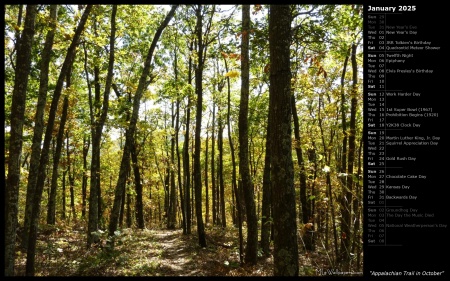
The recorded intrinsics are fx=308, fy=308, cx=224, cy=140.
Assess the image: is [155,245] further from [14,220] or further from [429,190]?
[429,190]

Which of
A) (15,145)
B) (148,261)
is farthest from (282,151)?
(148,261)

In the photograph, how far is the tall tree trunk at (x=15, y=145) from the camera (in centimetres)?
773

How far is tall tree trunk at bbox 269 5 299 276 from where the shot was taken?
6.14 m

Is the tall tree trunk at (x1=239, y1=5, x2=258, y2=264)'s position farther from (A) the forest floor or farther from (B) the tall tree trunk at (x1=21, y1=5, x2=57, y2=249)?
(B) the tall tree trunk at (x1=21, y1=5, x2=57, y2=249)

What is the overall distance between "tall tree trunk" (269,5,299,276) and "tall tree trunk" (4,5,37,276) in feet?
20.9

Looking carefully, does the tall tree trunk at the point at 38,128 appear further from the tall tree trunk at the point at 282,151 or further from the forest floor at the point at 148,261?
the tall tree trunk at the point at 282,151

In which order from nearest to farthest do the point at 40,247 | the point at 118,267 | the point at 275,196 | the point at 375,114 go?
the point at 275,196, the point at 375,114, the point at 118,267, the point at 40,247

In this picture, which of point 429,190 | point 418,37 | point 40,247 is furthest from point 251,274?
point 40,247

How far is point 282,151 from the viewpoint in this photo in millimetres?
6270

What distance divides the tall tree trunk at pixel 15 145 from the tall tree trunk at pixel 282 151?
638 cm

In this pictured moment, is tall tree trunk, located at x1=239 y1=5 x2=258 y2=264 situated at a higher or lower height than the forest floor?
higher

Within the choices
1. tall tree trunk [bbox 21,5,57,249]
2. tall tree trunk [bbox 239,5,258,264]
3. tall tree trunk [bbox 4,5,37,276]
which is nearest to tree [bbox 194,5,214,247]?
tall tree trunk [bbox 239,5,258,264]

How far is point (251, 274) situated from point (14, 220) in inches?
289

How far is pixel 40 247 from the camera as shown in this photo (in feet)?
44.6
